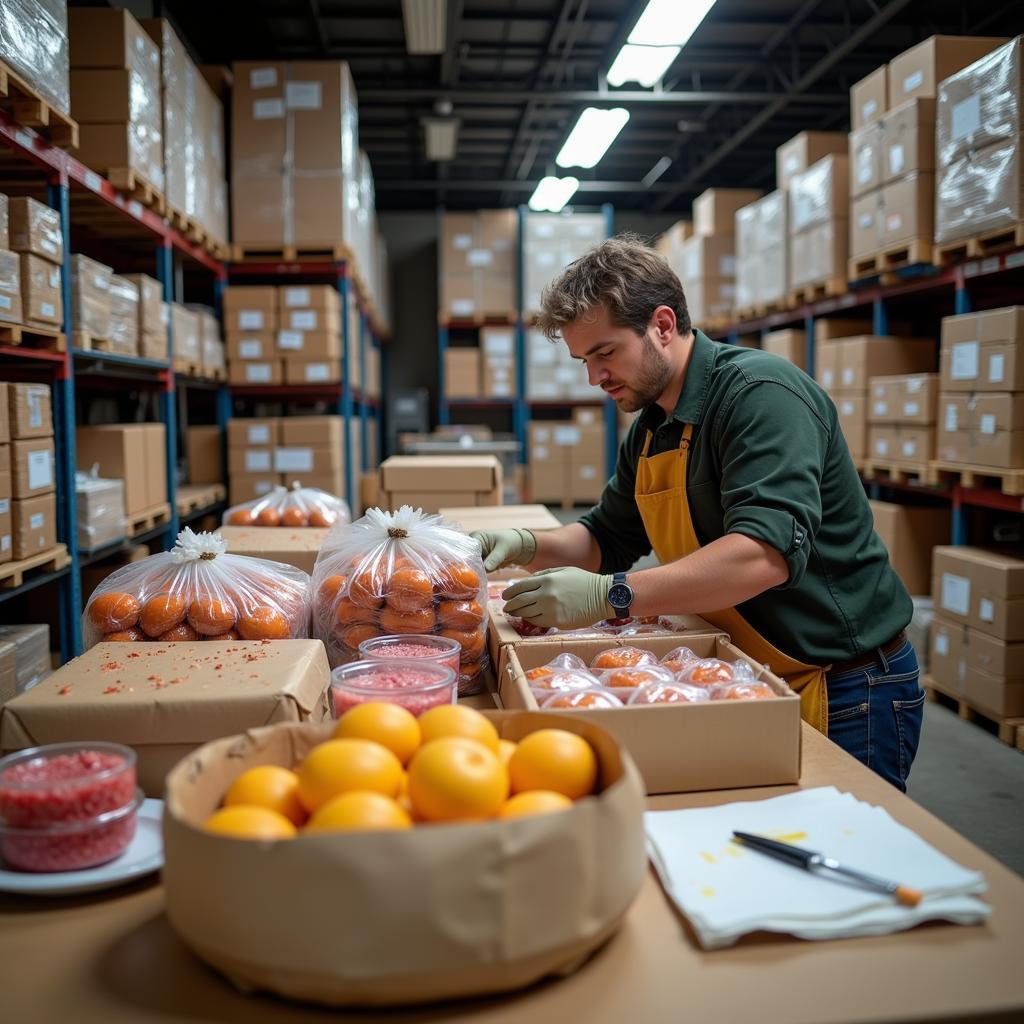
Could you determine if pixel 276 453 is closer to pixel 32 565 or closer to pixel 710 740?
pixel 32 565

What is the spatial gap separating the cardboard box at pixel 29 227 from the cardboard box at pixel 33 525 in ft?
3.25

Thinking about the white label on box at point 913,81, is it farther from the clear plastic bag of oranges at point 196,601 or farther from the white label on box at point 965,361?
the clear plastic bag of oranges at point 196,601

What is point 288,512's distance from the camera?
3.40 meters

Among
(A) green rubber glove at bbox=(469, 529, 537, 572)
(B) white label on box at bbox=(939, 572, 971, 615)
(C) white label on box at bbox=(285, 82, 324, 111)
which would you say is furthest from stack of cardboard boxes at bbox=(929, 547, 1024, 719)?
(C) white label on box at bbox=(285, 82, 324, 111)

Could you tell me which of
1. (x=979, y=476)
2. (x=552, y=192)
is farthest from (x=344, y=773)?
(x=552, y=192)

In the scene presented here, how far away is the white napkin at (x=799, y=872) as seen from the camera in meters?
1.03

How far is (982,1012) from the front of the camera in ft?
2.97

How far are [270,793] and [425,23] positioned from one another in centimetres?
711

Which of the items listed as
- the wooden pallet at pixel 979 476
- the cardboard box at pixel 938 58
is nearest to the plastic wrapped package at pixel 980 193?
the cardboard box at pixel 938 58

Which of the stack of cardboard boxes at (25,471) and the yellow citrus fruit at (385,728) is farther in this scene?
the stack of cardboard boxes at (25,471)

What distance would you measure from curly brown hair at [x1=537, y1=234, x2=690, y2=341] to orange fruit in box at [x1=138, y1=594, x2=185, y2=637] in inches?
41.9

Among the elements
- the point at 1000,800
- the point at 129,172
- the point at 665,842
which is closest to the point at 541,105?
the point at 129,172

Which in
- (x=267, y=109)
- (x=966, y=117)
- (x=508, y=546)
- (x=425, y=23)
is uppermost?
(x=425, y=23)

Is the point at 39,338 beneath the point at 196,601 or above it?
above
